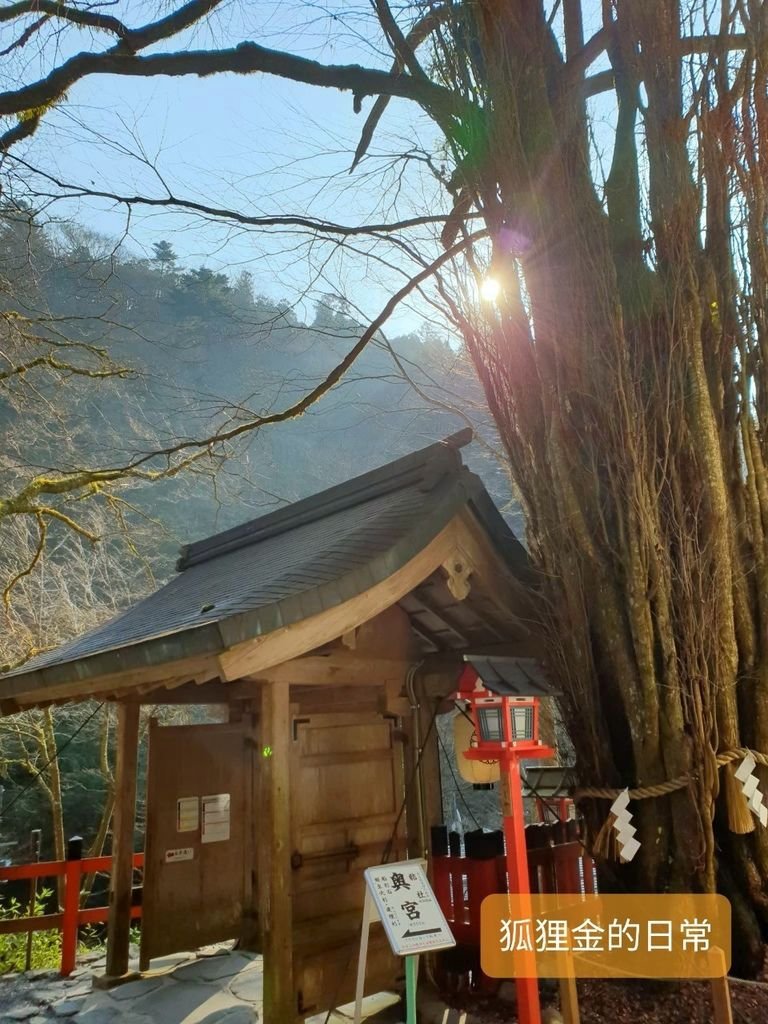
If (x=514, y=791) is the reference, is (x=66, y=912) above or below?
below

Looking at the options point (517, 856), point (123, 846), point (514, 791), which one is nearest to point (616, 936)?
point (517, 856)

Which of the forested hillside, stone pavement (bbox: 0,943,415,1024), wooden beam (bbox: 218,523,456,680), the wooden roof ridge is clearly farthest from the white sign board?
the forested hillside

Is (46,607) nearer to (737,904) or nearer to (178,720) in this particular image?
(178,720)

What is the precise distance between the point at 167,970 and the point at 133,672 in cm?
392

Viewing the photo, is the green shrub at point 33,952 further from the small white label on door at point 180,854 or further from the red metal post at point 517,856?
the red metal post at point 517,856

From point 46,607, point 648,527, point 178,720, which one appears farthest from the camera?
point 178,720

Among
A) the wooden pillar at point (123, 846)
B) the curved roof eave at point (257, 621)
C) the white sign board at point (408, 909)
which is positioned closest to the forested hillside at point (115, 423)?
the wooden pillar at point (123, 846)

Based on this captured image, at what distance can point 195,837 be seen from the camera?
597 cm

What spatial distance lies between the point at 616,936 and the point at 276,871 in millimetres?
1838

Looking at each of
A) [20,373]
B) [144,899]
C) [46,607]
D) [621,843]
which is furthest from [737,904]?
[46,607]

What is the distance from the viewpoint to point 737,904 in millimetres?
3562

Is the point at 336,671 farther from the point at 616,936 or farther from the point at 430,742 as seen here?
the point at 616,936

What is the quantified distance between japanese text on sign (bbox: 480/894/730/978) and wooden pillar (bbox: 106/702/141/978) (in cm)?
347

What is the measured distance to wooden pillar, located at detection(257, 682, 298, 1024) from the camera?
12.2 ft
